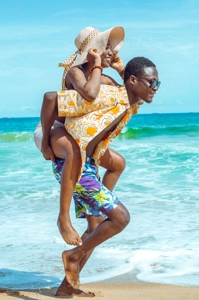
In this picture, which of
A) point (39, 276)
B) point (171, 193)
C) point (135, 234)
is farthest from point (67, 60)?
point (171, 193)

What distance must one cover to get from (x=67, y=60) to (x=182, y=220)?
3.69 m

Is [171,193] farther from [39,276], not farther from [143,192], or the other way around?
[39,276]

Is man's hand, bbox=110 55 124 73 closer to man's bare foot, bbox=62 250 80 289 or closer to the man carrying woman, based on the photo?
the man carrying woman

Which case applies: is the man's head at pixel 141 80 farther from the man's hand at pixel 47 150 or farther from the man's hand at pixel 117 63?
the man's hand at pixel 47 150

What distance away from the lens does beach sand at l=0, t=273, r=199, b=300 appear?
4.16m

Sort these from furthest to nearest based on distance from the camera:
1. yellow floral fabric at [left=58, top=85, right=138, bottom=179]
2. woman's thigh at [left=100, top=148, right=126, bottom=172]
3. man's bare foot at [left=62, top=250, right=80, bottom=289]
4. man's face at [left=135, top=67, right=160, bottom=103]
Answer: woman's thigh at [left=100, top=148, right=126, bottom=172] → man's bare foot at [left=62, top=250, right=80, bottom=289] → man's face at [left=135, top=67, right=160, bottom=103] → yellow floral fabric at [left=58, top=85, right=138, bottom=179]

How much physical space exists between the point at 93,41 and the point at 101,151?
0.75 m

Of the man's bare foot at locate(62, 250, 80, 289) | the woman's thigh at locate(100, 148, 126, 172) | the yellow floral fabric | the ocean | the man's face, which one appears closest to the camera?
the yellow floral fabric

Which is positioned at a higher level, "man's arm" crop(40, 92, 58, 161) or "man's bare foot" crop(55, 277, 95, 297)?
"man's arm" crop(40, 92, 58, 161)

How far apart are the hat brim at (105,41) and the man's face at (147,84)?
303 mm

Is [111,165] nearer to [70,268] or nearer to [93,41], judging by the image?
[70,268]

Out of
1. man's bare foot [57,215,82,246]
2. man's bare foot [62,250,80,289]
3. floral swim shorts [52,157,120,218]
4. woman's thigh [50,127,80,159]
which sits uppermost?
woman's thigh [50,127,80,159]

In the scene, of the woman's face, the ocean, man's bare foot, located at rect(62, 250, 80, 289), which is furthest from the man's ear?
the ocean

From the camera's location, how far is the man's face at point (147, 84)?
12.3 ft
